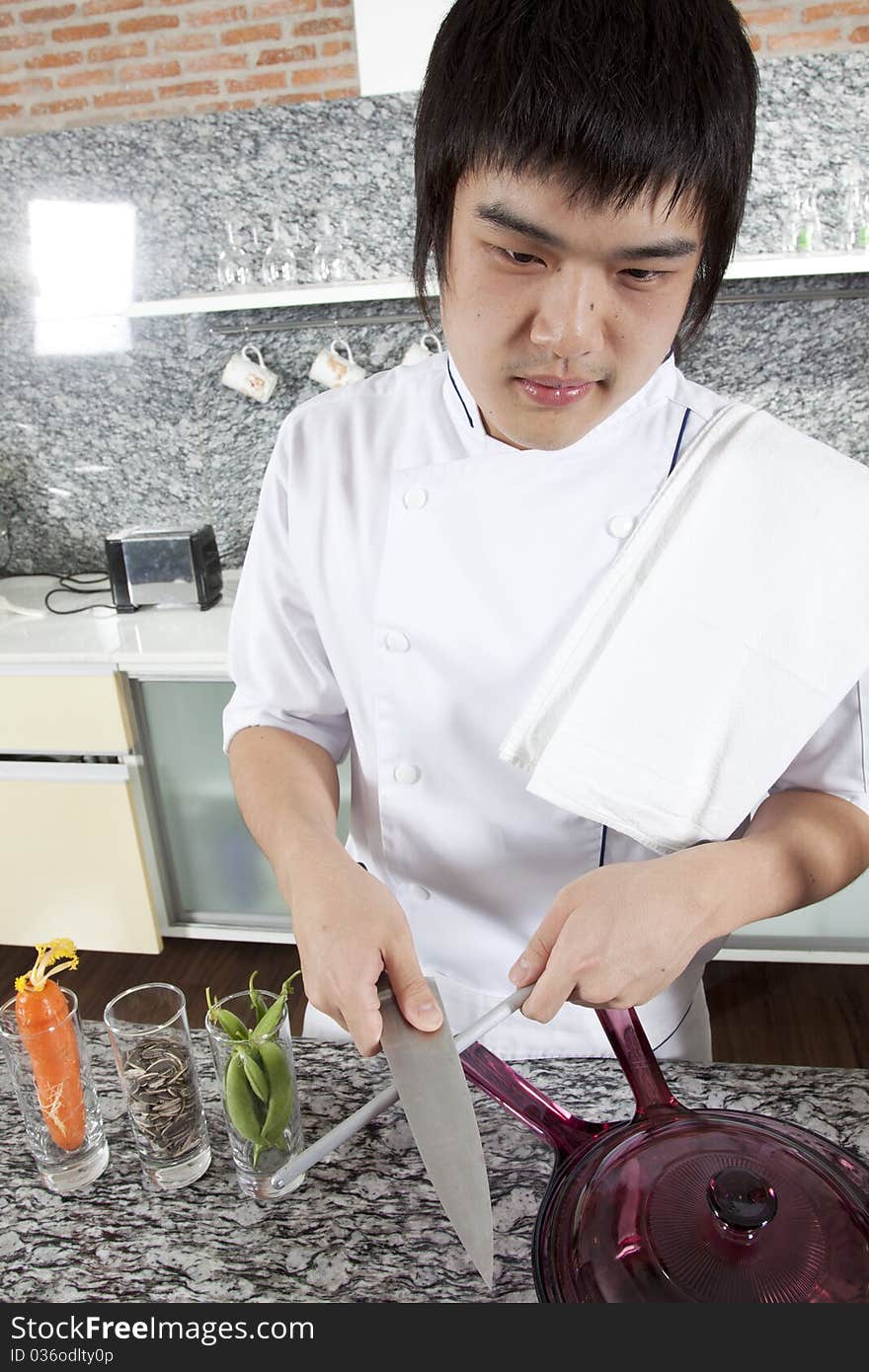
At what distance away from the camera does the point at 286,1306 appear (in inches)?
24.4

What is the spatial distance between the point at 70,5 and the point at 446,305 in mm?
2446

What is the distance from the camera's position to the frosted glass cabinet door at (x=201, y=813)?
234 cm

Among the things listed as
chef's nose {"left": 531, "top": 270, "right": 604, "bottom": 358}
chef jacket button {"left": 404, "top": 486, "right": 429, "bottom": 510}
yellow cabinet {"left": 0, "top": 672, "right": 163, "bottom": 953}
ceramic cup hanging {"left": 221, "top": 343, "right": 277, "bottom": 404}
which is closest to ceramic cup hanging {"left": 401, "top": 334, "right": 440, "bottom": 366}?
ceramic cup hanging {"left": 221, "top": 343, "right": 277, "bottom": 404}

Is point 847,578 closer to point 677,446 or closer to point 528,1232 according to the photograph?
point 677,446

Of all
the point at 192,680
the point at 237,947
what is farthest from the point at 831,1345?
the point at 237,947

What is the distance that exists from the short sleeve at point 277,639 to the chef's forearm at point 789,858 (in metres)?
0.48

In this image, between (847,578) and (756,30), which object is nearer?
(847,578)

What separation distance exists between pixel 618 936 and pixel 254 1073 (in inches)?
11.3

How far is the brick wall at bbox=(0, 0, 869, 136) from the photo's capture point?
244 cm

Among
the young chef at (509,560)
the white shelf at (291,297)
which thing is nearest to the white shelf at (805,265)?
the white shelf at (291,297)

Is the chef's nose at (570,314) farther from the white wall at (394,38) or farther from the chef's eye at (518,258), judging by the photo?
the white wall at (394,38)

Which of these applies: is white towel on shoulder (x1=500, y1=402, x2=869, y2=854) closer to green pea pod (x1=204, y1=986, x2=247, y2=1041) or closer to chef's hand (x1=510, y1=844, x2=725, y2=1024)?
chef's hand (x1=510, y1=844, x2=725, y2=1024)

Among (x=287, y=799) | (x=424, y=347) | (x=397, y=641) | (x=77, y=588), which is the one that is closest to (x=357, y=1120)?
(x=287, y=799)

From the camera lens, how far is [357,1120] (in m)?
0.68
